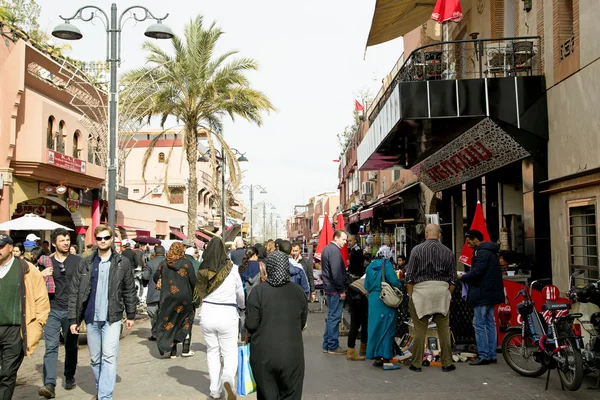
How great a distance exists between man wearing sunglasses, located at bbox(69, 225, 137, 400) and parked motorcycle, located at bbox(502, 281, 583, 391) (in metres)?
4.69

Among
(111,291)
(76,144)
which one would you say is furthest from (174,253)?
(76,144)

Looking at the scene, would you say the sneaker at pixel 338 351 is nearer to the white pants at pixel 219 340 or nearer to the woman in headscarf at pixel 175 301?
the woman in headscarf at pixel 175 301

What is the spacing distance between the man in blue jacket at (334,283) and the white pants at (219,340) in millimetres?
2920

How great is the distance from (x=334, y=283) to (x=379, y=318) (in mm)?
1193

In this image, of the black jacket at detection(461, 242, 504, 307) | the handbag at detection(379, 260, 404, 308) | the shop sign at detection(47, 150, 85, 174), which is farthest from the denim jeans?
the shop sign at detection(47, 150, 85, 174)

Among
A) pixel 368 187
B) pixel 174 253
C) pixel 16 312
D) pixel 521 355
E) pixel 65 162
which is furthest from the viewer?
pixel 368 187

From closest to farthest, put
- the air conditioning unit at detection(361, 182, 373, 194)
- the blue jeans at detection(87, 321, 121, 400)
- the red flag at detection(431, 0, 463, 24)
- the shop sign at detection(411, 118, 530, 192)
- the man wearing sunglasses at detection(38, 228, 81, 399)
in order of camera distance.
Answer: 1. the blue jeans at detection(87, 321, 121, 400)
2. the man wearing sunglasses at detection(38, 228, 81, 399)
3. the shop sign at detection(411, 118, 530, 192)
4. the red flag at detection(431, 0, 463, 24)
5. the air conditioning unit at detection(361, 182, 373, 194)

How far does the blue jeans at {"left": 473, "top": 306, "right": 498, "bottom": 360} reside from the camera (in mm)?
8523

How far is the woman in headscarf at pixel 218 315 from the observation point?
6.75 m

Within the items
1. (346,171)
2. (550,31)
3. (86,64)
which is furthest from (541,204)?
(346,171)

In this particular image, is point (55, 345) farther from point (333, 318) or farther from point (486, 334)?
point (486, 334)

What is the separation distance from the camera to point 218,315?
677cm

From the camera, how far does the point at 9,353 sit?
5.73 metres

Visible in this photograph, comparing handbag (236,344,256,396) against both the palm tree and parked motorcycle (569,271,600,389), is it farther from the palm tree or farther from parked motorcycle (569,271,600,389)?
the palm tree
